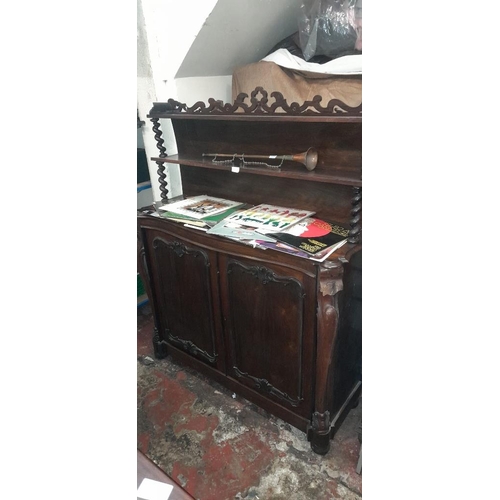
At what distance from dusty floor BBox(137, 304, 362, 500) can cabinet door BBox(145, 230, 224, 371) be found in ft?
0.73

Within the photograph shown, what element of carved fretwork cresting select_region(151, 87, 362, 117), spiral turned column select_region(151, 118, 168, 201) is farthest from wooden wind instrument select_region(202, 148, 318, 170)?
spiral turned column select_region(151, 118, 168, 201)

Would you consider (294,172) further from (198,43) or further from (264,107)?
(198,43)

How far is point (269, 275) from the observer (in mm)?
1429

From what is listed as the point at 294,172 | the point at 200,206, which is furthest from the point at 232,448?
the point at 294,172

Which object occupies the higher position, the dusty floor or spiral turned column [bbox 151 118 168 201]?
spiral turned column [bbox 151 118 168 201]

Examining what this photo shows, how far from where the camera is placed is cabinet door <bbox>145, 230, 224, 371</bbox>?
1.68 metres

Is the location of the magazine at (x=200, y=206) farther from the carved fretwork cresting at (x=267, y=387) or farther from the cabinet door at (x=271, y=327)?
the carved fretwork cresting at (x=267, y=387)

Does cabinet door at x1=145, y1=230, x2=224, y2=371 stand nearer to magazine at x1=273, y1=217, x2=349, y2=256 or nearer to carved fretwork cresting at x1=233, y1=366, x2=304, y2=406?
carved fretwork cresting at x1=233, y1=366, x2=304, y2=406

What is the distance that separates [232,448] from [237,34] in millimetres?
1940
